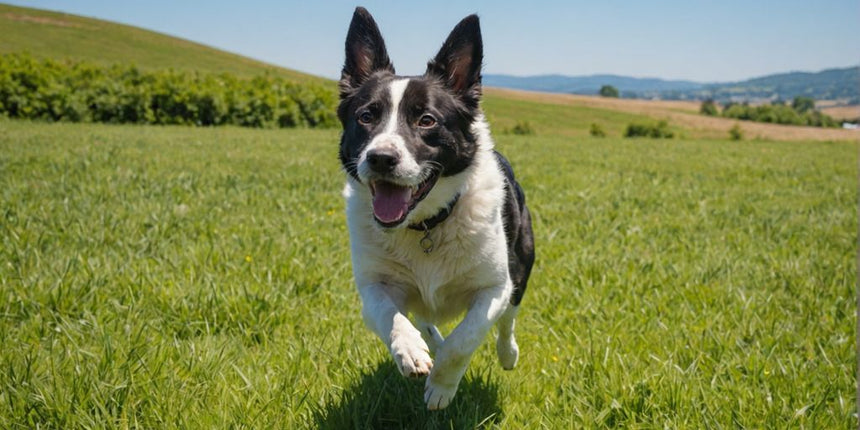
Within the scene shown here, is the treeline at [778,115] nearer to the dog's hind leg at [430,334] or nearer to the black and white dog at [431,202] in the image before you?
the black and white dog at [431,202]

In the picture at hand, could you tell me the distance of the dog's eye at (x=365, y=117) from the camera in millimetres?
3115

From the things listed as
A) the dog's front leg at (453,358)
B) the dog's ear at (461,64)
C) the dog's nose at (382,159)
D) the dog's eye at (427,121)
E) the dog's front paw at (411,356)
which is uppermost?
the dog's ear at (461,64)

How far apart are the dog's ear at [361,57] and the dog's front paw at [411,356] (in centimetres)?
162

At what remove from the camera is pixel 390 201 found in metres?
2.87

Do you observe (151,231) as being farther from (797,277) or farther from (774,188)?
(774,188)

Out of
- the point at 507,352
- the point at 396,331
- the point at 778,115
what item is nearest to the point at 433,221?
the point at 396,331

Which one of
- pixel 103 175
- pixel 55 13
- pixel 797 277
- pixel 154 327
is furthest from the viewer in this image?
pixel 55 13

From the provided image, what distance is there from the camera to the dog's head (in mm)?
2828

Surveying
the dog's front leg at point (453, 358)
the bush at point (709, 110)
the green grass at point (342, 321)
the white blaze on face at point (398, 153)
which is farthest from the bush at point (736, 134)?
the dog's front leg at point (453, 358)

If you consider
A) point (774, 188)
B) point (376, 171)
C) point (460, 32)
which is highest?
point (460, 32)

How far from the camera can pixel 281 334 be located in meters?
3.65

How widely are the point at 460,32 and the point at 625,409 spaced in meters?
2.08

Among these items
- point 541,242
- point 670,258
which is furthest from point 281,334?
point 670,258

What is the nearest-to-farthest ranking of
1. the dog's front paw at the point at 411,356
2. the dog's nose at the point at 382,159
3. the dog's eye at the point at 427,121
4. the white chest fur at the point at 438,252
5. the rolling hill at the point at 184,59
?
the dog's front paw at the point at 411,356
the dog's nose at the point at 382,159
the white chest fur at the point at 438,252
the dog's eye at the point at 427,121
the rolling hill at the point at 184,59
